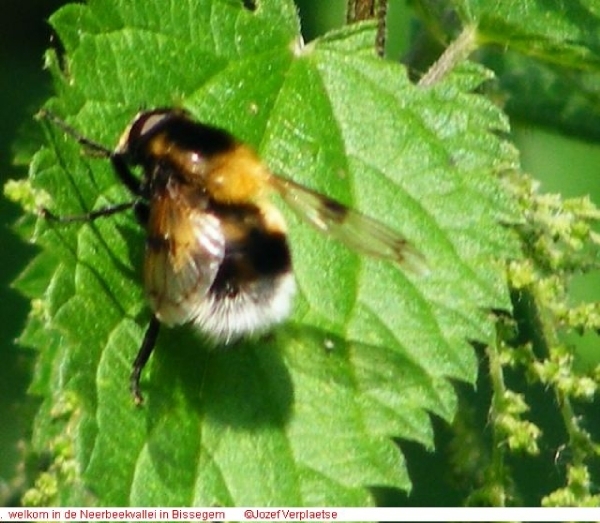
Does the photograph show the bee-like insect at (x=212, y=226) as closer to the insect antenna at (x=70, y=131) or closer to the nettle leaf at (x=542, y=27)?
the insect antenna at (x=70, y=131)

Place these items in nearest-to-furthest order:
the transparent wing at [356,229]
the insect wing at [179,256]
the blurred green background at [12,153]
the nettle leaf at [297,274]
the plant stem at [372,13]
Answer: the insect wing at [179,256] < the nettle leaf at [297,274] < the transparent wing at [356,229] < the plant stem at [372,13] < the blurred green background at [12,153]

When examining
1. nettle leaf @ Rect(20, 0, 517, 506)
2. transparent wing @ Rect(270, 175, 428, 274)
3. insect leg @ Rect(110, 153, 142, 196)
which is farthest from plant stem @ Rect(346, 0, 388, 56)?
insect leg @ Rect(110, 153, 142, 196)

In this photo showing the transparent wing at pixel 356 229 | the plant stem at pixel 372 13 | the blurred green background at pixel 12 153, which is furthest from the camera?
the blurred green background at pixel 12 153

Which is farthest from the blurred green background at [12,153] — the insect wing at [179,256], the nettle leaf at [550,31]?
the insect wing at [179,256]

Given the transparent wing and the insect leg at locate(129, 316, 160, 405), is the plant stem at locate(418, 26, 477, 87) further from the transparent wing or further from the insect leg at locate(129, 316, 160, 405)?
the insect leg at locate(129, 316, 160, 405)

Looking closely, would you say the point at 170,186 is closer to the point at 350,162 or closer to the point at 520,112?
the point at 350,162

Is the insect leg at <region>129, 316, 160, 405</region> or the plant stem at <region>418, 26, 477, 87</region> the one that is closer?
the insect leg at <region>129, 316, 160, 405</region>
